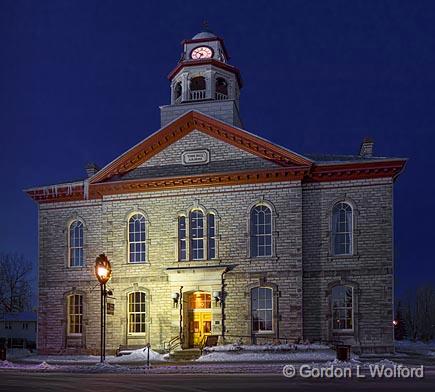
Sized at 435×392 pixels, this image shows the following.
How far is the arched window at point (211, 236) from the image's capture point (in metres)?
31.4

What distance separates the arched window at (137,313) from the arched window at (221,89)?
41.1 ft

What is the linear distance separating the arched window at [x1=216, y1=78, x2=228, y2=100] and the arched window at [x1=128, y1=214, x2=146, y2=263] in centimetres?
918

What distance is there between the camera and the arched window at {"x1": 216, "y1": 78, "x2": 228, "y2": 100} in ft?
122

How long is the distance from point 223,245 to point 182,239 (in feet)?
7.39

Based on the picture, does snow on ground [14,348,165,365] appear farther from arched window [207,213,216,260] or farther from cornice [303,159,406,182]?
cornice [303,159,406,182]

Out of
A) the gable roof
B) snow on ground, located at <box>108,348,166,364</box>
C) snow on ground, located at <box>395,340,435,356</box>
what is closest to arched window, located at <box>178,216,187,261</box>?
the gable roof

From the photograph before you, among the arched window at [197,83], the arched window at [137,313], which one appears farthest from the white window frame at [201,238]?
the arched window at [197,83]

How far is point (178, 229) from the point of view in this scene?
1259 inches

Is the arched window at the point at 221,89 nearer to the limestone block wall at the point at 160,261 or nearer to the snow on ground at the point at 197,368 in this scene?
the limestone block wall at the point at 160,261

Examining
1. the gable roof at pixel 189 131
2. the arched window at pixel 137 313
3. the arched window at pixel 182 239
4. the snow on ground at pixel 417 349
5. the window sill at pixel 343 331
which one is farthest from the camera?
the snow on ground at pixel 417 349

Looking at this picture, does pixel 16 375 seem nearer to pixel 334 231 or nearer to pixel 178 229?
pixel 178 229

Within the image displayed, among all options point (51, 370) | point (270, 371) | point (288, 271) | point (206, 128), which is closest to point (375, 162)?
point (288, 271)

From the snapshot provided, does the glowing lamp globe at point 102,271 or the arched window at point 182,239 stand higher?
the arched window at point 182,239

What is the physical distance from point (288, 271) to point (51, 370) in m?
11.7
